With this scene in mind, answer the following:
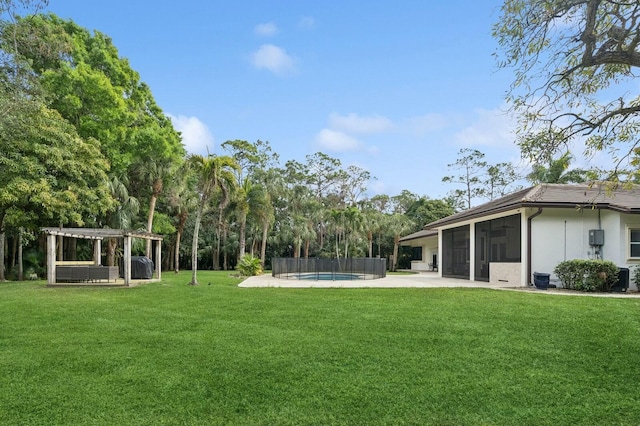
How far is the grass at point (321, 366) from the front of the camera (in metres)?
3.91

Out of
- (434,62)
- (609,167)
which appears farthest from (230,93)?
(609,167)

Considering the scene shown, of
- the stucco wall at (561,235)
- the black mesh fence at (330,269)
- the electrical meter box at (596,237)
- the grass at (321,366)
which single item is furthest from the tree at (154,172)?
the electrical meter box at (596,237)

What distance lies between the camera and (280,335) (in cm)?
660

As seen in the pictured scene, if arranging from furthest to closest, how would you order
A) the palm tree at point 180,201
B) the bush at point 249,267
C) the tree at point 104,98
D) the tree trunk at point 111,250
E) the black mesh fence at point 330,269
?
the palm tree at point 180,201 → the tree trunk at point 111,250 → the bush at point 249,267 → the black mesh fence at point 330,269 → the tree at point 104,98

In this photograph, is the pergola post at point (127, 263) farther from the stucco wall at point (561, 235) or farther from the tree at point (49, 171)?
the stucco wall at point (561, 235)

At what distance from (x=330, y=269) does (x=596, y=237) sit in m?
11.9

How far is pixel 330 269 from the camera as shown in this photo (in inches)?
870

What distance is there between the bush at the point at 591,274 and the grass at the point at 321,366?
16.0 ft

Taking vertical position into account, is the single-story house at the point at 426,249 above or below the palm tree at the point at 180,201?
below

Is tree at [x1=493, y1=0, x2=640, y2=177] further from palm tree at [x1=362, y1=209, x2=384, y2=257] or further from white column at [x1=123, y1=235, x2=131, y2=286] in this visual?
palm tree at [x1=362, y1=209, x2=384, y2=257]

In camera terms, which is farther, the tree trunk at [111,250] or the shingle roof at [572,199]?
the tree trunk at [111,250]

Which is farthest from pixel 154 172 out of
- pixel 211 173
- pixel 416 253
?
pixel 416 253

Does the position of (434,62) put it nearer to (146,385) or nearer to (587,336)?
(587,336)

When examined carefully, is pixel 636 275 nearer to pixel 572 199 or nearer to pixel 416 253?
pixel 572 199
